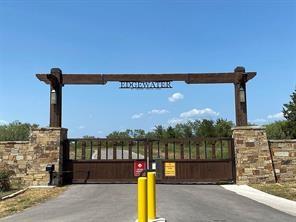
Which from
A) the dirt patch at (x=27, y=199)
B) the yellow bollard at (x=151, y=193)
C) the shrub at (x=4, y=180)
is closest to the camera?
the yellow bollard at (x=151, y=193)

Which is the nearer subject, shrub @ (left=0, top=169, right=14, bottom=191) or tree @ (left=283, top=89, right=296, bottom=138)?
shrub @ (left=0, top=169, right=14, bottom=191)

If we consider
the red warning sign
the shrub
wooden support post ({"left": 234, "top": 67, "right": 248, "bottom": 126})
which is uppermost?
wooden support post ({"left": 234, "top": 67, "right": 248, "bottom": 126})

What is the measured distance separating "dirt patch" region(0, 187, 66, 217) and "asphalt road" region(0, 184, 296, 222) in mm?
486

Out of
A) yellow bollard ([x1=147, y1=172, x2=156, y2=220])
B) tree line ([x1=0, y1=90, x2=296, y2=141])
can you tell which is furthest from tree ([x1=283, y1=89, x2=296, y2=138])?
yellow bollard ([x1=147, y1=172, x2=156, y2=220])

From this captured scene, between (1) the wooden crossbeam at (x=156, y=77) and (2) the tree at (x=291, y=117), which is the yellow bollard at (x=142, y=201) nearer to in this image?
(1) the wooden crossbeam at (x=156, y=77)

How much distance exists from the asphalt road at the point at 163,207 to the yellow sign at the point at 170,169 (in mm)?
2074

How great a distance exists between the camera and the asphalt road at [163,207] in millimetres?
9383

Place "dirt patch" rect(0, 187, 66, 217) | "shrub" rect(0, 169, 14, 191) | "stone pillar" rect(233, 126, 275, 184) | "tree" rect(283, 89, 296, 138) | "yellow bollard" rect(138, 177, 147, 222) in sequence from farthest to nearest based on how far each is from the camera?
"tree" rect(283, 89, 296, 138) → "stone pillar" rect(233, 126, 275, 184) → "shrub" rect(0, 169, 14, 191) → "dirt patch" rect(0, 187, 66, 217) → "yellow bollard" rect(138, 177, 147, 222)

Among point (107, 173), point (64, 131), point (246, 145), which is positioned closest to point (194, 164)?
point (246, 145)

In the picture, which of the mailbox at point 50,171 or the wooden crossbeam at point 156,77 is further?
the wooden crossbeam at point 156,77

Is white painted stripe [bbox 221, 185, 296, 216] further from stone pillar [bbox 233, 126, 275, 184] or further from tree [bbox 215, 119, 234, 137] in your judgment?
tree [bbox 215, 119, 234, 137]

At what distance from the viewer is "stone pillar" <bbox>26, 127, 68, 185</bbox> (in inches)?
685

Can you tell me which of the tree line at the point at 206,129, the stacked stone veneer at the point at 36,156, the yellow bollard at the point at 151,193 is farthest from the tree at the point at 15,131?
the yellow bollard at the point at 151,193

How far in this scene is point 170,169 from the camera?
17.3m
